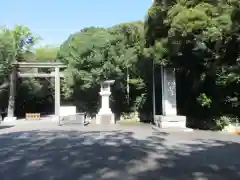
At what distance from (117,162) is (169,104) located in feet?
28.8

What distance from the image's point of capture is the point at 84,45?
21984 millimetres

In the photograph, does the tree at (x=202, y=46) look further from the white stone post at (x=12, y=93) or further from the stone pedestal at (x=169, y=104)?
the white stone post at (x=12, y=93)

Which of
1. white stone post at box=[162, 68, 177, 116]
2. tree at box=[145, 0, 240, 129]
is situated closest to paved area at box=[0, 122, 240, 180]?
tree at box=[145, 0, 240, 129]

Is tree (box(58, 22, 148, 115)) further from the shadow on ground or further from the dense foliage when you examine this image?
the shadow on ground

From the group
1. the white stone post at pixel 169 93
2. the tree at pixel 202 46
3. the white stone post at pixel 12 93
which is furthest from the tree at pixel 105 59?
the tree at pixel 202 46

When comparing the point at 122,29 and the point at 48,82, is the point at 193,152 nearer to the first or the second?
the point at 122,29

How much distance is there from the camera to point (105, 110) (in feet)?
64.4

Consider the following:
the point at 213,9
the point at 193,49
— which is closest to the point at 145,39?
the point at 193,49

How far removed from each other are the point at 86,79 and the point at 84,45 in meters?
2.53

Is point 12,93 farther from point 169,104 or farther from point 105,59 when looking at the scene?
point 169,104

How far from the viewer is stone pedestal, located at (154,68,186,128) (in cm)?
1389

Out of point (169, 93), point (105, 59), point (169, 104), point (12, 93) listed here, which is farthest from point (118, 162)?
point (12, 93)

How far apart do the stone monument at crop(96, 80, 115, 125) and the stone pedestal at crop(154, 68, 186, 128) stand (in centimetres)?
488

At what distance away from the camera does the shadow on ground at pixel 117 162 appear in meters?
5.12
